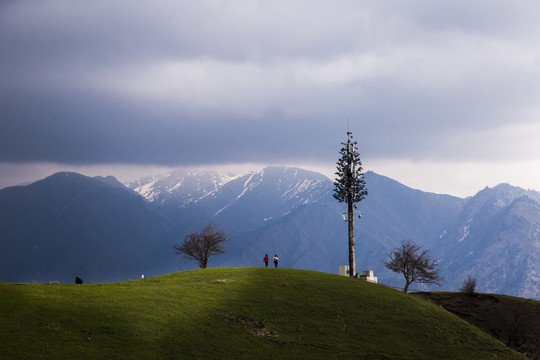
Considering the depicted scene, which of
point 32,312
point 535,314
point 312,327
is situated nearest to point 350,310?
point 312,327

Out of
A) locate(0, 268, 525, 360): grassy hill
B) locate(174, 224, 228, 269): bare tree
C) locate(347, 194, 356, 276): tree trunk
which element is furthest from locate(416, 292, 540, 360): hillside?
locate(174, 224, 228, 269): bare tree

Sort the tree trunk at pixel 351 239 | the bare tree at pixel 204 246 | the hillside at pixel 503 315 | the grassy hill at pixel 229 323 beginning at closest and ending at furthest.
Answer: the grassy hill at pixel 229 323 < the hillside at pixel 503 315 < the tree trunk at pixel 351 239 < the bare tree at pixel 204 246

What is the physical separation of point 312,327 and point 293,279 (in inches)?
662

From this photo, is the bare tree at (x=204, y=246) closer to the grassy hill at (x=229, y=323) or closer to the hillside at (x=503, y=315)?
the grassy hill at (x=229, y=323)

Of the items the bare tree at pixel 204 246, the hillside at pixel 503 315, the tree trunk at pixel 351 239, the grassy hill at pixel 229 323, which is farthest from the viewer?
the bare tree at pixel 204 246

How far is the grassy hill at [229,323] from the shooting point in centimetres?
3900

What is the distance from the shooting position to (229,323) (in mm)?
47938

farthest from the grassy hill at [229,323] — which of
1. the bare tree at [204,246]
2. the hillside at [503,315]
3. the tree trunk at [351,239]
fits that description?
the bare tree at [204,246]

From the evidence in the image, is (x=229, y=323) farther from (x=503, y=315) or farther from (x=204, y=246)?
(x=204, y=246)

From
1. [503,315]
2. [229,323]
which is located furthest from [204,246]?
[229,323]

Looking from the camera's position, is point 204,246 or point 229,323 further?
point 204,246

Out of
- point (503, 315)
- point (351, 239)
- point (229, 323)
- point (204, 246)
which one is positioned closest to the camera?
point (229, 323)

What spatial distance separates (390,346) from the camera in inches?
1946

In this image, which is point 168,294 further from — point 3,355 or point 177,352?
point 3,355
